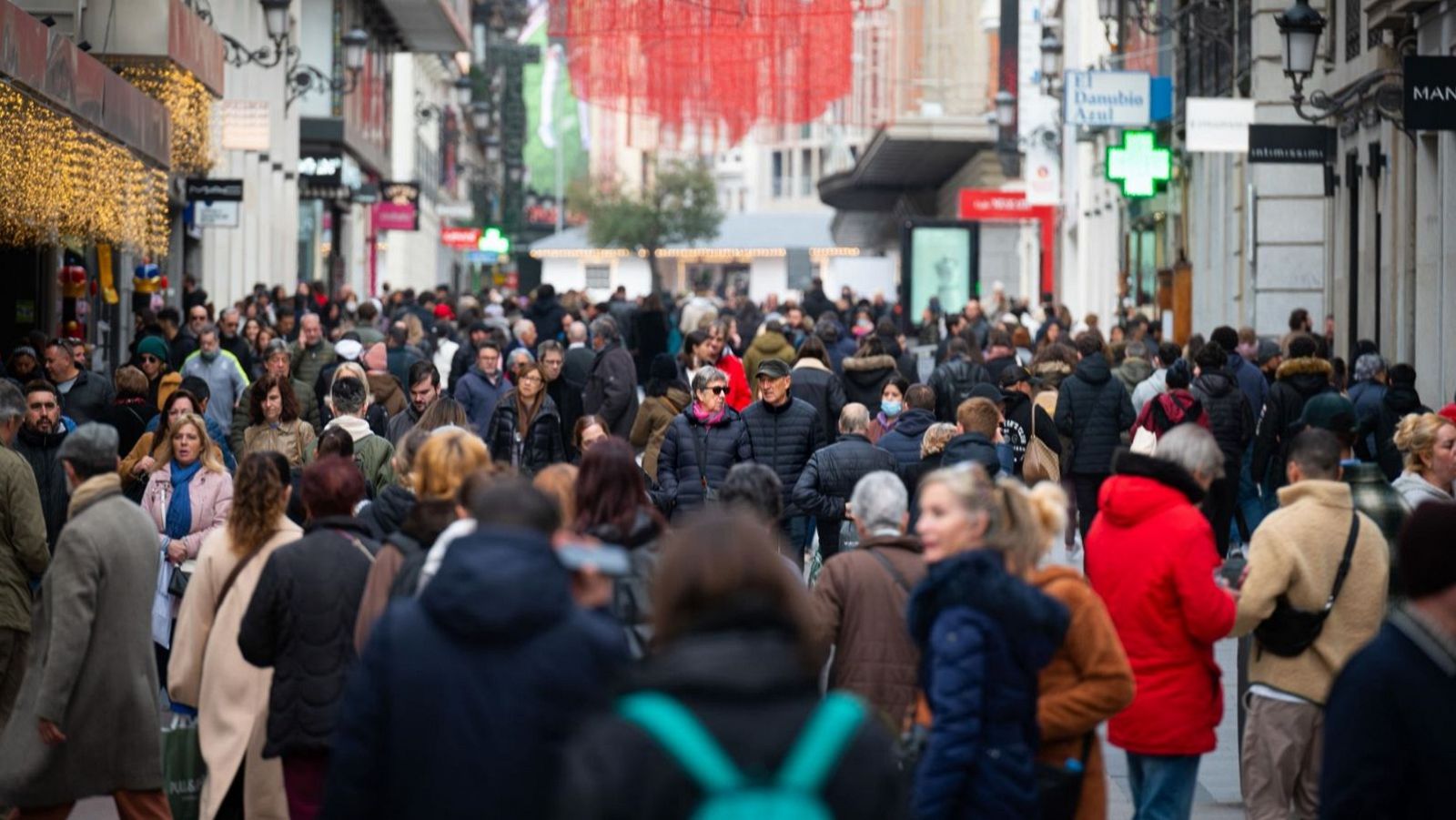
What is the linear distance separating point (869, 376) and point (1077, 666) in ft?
40.0

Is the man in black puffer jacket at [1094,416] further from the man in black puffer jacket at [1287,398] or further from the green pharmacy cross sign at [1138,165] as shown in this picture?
the green pharmacy cross sign at [1138,165]

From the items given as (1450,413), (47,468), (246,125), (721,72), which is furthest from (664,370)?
(721,72)

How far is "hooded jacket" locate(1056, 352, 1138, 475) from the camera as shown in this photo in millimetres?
17047

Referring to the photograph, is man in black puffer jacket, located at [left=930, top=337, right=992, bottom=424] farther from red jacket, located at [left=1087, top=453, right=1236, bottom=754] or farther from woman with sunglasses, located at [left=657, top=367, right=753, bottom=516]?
red jacket, located at [left=1087, top=453, right=1236, bottom=754]

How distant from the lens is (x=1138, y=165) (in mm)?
32125

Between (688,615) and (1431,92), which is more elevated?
(1431,92)

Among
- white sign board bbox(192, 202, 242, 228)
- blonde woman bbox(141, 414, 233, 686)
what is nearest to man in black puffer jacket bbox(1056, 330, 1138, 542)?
blonde woman bbox(141, 414, 233, 686)

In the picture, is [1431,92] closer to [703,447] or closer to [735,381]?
[735,381]

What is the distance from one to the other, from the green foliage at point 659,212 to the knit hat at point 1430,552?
94.8 m

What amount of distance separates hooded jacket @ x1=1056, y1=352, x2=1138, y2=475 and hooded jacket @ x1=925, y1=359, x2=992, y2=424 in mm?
1795

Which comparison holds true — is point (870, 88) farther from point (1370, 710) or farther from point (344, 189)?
point (1370, 710)

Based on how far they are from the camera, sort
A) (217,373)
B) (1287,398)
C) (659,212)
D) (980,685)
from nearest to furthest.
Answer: (980,685)
(1287,398)
(217,373)
(659,212)

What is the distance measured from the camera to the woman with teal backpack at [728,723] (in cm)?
391

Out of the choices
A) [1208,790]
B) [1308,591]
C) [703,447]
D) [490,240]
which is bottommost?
[1208,790]
